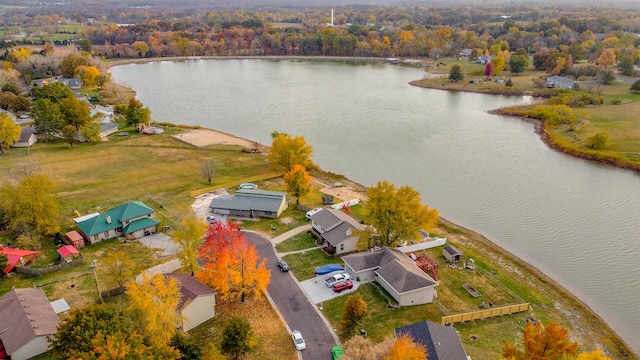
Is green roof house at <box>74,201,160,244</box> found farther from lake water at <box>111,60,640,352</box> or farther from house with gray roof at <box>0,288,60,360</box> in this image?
lake water at <box>111,60,640,352</box>

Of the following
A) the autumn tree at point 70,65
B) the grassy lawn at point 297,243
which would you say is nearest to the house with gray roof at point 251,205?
the grassy lawn at point 297,243

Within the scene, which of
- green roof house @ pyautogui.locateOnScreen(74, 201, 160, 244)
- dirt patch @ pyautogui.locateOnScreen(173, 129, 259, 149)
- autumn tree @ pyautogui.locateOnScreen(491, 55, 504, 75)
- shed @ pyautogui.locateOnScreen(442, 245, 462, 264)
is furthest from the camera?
autumn tree @ pyautogui.locateOnScreen(491, 55, 504, 75)

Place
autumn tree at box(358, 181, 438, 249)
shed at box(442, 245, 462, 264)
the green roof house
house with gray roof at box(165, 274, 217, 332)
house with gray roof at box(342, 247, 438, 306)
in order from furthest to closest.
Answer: the green roof house → shed at box(442, 245, 462, 264) → autumn tree at box(358, 181, 438, 249) → house with gray roof at box(342, 247, 438, 306) → house with gray roof at box(165, 274, 217, 332)

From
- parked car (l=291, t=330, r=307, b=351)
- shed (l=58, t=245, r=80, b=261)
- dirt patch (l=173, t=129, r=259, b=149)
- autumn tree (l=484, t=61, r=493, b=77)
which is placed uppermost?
autumn tree (l=484, t=61, r=493, b=77)

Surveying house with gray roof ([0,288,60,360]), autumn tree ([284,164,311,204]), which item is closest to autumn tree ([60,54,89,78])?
autumn tree ([284,164,311,204])

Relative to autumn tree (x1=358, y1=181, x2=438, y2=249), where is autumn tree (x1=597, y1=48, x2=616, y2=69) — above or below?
above

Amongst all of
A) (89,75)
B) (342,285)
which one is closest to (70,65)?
(89,75)

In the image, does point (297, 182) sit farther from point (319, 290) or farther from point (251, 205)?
point (319, 290)

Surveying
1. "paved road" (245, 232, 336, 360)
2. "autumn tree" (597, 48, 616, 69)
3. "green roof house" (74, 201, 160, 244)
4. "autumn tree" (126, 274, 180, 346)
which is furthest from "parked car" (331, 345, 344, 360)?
"autumn tree" (597, 48, 616, 69)

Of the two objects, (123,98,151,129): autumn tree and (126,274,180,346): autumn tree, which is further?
(123,98,151,129): autumn tree
